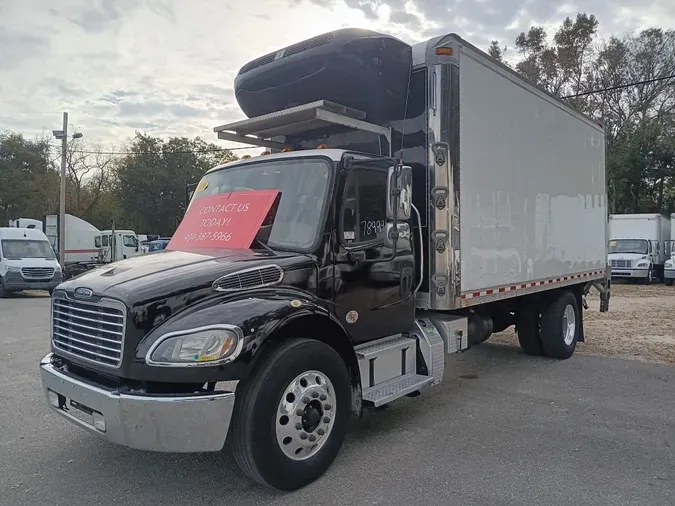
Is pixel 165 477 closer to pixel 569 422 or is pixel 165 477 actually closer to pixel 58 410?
pixel 58 410

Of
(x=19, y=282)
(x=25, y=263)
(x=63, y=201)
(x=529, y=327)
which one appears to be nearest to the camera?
(x=529, y=327)

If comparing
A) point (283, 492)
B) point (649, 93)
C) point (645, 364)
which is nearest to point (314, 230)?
point (283, 492)

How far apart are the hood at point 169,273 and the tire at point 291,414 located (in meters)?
0.64

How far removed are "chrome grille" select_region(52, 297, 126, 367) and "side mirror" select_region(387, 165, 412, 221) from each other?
210 cm

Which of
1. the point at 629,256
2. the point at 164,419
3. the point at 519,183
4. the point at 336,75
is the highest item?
the point at 336,75

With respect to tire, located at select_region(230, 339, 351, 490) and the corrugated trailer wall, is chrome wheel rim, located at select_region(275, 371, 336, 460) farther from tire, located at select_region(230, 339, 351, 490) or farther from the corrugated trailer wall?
the corrugated trailer wall

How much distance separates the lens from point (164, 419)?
11.1 ft

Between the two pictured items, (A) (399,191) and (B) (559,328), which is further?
(B) (559,328)

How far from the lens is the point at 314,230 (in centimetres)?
439

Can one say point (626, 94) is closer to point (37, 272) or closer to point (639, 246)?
point (639, 246)

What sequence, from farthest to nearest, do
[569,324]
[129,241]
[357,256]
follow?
[129,241] < [569,324] < [357,256]

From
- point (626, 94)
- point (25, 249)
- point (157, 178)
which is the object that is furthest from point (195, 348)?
point (157, 178)

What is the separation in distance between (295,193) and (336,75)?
3.85 ft

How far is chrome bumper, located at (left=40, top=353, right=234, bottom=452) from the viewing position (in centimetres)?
339
